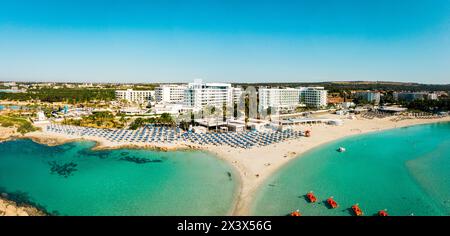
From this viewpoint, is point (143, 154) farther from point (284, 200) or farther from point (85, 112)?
point (85, 112)

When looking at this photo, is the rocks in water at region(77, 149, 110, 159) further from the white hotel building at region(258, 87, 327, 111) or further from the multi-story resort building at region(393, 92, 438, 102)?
the multi-story resort building at region(393, 92, 438, 102)

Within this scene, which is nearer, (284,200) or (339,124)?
(284,200)

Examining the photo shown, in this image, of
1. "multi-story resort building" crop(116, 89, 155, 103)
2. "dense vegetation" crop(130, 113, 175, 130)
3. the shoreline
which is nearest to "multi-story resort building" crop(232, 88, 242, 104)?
"multi-story resort building" crop(116, 89, 155, 103)

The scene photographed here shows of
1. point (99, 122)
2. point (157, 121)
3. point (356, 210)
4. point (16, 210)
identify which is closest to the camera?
point (16, 210)

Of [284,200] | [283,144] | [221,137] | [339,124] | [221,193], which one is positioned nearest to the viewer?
[284,200]

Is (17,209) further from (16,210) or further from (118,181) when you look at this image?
(118,181)

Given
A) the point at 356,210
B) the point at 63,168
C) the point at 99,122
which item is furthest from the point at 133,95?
the point at 356,210
